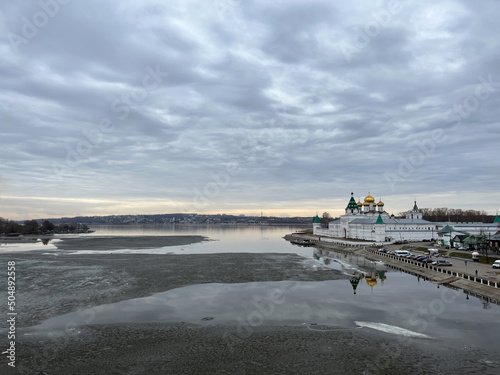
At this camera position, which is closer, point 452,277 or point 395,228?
point 452,277

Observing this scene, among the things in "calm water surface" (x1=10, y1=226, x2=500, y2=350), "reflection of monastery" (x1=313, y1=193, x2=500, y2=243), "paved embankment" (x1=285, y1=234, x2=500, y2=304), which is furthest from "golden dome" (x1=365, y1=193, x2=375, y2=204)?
"calm water surface" (x1=10, y1=226, x2=500, y2=350)

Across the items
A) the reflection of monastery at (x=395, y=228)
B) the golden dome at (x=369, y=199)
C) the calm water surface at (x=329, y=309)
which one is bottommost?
the calm water surface at (x=329, y=309)

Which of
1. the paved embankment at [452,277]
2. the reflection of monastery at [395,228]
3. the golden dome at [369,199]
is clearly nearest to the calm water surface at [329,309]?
the paved embankment at [452,277]

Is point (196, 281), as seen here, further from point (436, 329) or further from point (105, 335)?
A: point (436, 329)

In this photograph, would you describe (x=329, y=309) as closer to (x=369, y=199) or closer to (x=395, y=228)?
(x=395, y=228)

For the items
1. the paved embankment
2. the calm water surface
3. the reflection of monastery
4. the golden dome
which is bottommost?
the calm water surface

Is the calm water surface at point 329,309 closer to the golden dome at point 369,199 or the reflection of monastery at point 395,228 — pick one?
the reflection of monastery at point 395,228

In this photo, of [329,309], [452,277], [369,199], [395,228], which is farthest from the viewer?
[369,199]

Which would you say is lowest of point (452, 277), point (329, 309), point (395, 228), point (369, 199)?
point (329, 309)

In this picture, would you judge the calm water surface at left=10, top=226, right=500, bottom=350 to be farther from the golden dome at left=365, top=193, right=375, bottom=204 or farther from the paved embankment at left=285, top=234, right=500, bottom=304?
the golden dome at left=365, top=193, right=375, bottom=204

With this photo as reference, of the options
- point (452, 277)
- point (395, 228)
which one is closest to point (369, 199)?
point (395, 228)

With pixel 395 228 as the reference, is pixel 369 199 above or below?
above

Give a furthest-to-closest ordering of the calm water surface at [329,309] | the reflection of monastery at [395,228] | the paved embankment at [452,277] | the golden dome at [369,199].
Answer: the golden dome at [369,199] → the reflection of monastery at [395,228] → the paved embankment at [452,277] → the calm water surface at [329,309]

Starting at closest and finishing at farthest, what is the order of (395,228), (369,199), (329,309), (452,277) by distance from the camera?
1. (329,309)
2. (452,277)
3. (395,228)
4. (369,199)
